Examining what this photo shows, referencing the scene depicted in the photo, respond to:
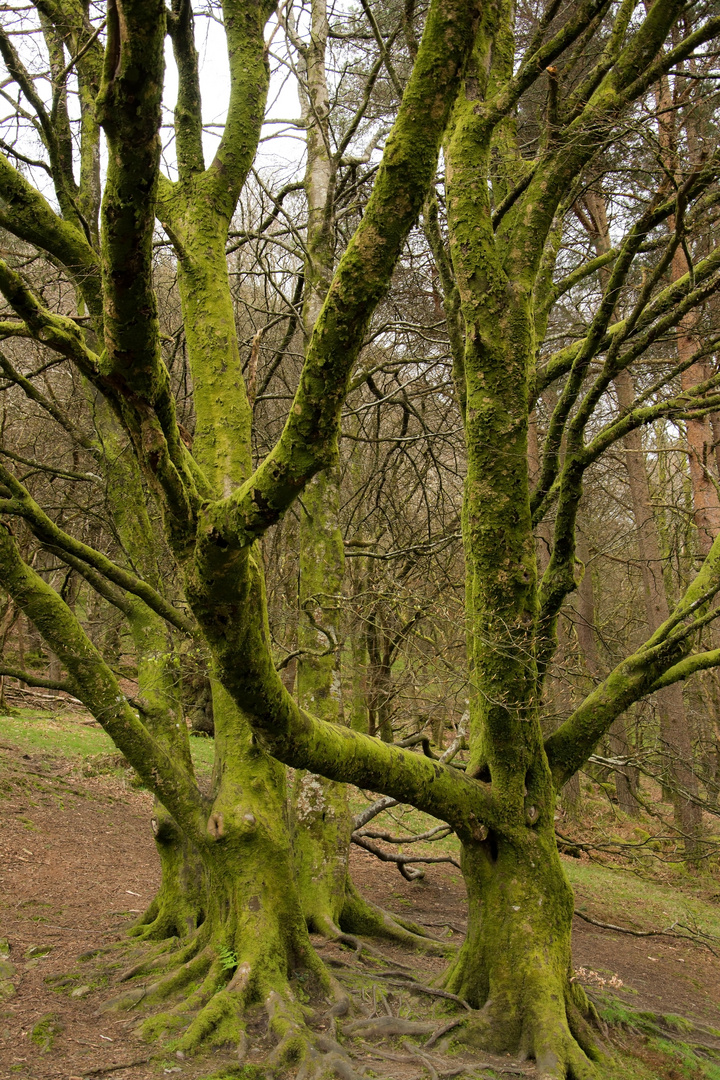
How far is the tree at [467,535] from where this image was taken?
9.87ft

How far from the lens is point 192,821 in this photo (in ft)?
14.4

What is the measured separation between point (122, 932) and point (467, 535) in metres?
3.92

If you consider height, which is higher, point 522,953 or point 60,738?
point 522,953

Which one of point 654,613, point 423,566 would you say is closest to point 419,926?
point 423,566

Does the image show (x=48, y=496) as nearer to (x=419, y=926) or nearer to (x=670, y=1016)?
(x=419, y=926)

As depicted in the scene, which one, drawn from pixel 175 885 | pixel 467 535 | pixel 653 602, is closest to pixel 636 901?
pixel 653 602

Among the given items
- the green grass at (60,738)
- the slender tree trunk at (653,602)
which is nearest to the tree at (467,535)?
the slender tree trunk at (653,602)

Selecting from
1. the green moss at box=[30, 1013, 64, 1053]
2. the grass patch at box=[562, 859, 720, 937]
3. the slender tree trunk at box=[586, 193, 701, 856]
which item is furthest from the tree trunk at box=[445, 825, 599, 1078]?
the slender tree trunk at box=[586, 193, 701, 856]

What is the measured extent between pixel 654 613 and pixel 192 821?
9.45m

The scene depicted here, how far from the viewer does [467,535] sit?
13.8 feet

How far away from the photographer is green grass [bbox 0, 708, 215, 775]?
10.7 meters

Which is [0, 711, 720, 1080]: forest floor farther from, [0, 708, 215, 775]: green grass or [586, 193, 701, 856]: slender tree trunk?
[586, 193, 701, 856]: slender tree trunk

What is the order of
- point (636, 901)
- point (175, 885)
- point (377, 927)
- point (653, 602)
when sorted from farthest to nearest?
1. point (653, 602)
2. point (636, 901)
3. point (377, 927)
4. point (175, 885)

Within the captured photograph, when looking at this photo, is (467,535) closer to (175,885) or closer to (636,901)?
(175,885)
